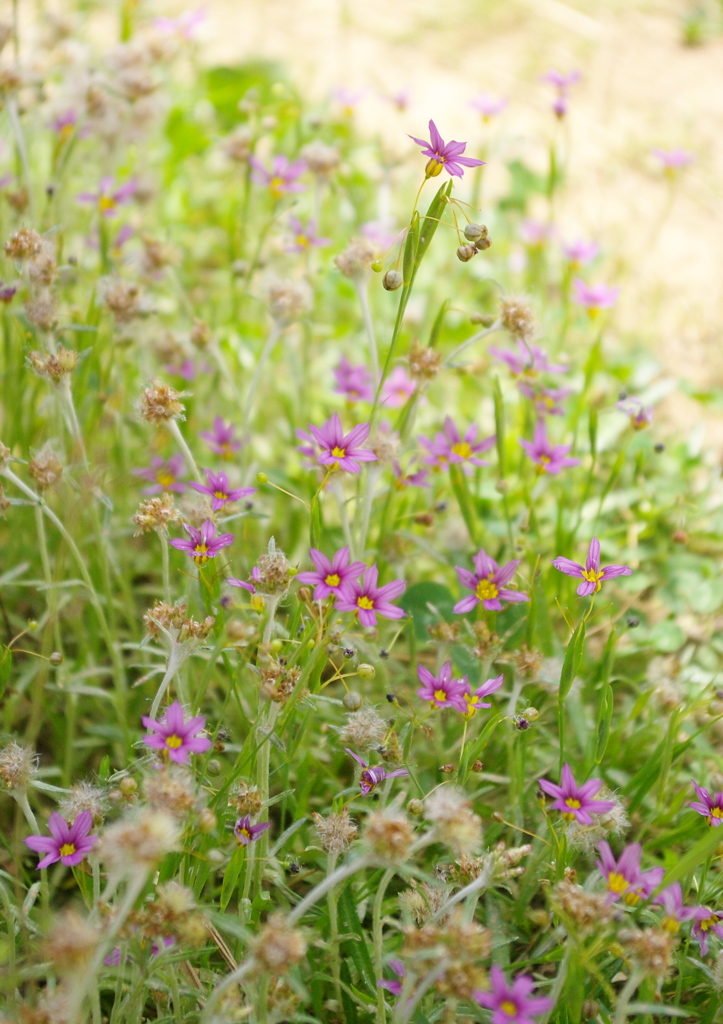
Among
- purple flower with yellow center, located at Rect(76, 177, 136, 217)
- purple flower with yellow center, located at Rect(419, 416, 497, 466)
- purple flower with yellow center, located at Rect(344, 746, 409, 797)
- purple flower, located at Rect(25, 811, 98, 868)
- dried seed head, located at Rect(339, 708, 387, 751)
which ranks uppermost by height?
purple flower with yellow center, located at Rect(76, 177, 136, 217)

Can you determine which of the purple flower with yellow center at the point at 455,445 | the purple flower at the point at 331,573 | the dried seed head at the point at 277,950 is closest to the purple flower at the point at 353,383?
the purple flower with yellow center at the point at 455,445

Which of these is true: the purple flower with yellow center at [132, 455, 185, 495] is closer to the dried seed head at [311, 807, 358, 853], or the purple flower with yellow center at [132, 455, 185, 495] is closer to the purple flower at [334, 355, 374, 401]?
the purple flower at [334, 355, 374, 401]

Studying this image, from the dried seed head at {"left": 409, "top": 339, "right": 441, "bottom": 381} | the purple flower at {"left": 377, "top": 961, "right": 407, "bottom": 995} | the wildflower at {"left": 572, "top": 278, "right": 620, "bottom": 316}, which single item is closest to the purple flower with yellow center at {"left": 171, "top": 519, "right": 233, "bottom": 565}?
the dried seed head at {"left": 409, "top": 339, "right": 441, "bottom": 381}

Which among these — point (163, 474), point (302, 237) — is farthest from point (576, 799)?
point (302, 237)

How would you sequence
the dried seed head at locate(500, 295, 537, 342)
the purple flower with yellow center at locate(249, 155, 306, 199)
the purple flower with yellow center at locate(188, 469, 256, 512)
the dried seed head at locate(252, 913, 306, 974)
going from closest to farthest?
the dried seed head at locate(252, 913, 306, 974) < the purple flower with yellow center at locate(188, 469, 256, 512) < the dried seed head at locate(500, 295, 537, 342) < the purple flower with yellow center at locate(249, 155, 306, 199)

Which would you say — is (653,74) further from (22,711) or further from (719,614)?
(22,711)

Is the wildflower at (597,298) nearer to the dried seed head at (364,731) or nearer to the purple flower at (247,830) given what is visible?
the dried seed head at (364,731)
